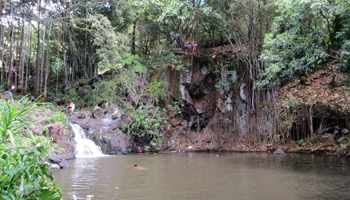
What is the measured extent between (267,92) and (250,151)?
373 cm

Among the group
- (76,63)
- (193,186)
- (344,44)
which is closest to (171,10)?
(344,44)

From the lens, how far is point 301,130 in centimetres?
1452

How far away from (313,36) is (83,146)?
1032cm

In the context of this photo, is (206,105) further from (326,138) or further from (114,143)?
(326,138)

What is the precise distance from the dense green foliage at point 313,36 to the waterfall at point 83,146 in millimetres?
8764

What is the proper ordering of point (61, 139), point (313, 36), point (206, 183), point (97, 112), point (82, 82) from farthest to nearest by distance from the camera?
point (82, 82), point (97, 112), point (61, 139), point (313, 36), point (206, 183)

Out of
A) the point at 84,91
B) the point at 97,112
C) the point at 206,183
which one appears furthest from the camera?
the point at 84,91

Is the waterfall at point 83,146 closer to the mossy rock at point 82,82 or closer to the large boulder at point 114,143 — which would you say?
the large boulder at point 114,143

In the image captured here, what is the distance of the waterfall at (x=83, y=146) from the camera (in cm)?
1159

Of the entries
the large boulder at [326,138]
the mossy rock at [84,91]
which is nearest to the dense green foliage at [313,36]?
the large boulder at [326,138]

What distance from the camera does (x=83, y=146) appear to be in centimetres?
1187

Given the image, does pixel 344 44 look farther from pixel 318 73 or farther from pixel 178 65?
pixel 178 65

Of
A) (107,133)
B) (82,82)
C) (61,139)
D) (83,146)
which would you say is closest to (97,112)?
(107,133)

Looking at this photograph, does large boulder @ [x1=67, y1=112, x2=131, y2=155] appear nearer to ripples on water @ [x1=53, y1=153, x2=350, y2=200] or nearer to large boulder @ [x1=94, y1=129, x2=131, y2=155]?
large boulder @ [x1=94, y1=129, x2=131, y2=155]
